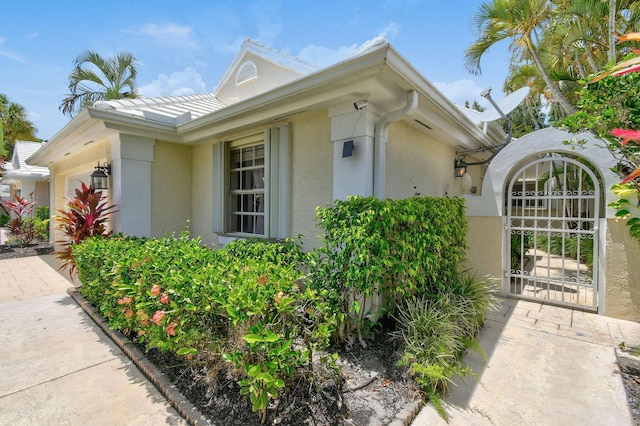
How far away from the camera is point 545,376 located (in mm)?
3387

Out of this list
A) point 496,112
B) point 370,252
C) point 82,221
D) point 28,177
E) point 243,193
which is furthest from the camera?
point 28,177

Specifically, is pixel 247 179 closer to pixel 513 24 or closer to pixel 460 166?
pixel 460 166

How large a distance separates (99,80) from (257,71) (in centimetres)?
973

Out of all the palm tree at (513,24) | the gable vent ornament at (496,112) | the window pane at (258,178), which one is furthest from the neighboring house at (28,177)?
the palm tree at (513,24)

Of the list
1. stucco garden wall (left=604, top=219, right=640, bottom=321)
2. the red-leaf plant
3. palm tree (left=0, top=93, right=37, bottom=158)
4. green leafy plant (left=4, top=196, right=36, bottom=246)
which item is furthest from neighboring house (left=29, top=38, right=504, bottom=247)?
palm tree (left=0, top=93, right=37, bottom=158)

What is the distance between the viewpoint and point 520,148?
237 inches

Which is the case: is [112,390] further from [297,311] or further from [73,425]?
[297,311]

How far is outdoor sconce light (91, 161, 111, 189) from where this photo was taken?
661 cm

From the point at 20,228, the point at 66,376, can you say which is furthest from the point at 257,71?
the point at 20,228

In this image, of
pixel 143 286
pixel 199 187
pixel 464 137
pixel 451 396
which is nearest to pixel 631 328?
pixel 451 396

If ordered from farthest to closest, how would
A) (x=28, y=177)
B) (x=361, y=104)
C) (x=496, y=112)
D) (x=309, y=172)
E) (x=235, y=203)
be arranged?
(x=28, y=177) < (x=496, y=112) < (x=235, y=203) < (x=309, y=172) < (x=361, y=104)

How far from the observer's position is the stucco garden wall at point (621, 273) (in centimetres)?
489

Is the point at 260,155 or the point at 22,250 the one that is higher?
the point at 260,155

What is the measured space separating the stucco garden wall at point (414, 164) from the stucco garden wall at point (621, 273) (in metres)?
3.10
